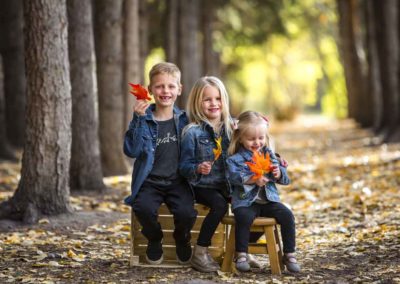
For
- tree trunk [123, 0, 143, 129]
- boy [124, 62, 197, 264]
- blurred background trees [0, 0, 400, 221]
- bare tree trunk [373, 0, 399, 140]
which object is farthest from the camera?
bare tree trunk [373, 0, 399, 140]

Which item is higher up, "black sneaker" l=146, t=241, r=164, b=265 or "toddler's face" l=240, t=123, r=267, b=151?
"toddler's face" l=240, t=123, r=267, b=151

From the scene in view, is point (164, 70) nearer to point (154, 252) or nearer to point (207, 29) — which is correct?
point (154, 252)

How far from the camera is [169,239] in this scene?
638cm

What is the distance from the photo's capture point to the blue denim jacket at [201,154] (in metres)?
6.09

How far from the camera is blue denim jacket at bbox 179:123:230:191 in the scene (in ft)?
20.0

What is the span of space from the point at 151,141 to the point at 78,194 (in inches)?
169

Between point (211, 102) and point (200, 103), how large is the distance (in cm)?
11

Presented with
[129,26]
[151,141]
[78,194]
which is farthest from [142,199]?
[129,26]

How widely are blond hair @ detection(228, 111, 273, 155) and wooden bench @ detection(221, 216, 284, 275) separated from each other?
2.03 feet

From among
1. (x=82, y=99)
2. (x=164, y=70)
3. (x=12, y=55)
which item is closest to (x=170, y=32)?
(x=12, y=55)

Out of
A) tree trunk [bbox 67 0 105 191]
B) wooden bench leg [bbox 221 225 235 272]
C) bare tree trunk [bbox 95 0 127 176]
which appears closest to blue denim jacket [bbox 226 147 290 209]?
wooden bench leg [bbox 221 225 235 272]

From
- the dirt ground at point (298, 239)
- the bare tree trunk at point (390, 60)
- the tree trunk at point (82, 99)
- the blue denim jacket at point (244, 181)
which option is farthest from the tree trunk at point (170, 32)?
the blue denim jacket at point (244, 181)

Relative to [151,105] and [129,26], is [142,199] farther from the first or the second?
[129,26]

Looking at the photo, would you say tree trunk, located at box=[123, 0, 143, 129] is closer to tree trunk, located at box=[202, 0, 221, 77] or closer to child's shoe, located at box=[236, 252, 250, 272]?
child's shoe, located at box=[236, 252, 250, 272]
